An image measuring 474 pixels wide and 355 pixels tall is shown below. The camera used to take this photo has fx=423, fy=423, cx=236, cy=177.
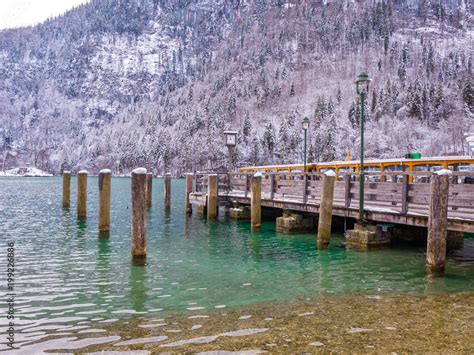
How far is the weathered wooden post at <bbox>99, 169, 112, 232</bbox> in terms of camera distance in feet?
58.9

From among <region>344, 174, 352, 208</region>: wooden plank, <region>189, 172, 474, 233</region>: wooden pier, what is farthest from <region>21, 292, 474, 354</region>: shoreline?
<region>344, 174, 352, 208</region>: wooden plank

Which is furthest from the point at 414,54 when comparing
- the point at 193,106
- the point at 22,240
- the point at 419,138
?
the point at 22,240

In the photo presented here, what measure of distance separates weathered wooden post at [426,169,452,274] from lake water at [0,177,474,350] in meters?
0.59

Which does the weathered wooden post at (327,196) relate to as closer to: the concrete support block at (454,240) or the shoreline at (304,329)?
the concrete support block at (454,240)

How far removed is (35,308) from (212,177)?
50.3ft

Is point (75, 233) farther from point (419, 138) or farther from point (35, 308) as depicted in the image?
point (419, 138)

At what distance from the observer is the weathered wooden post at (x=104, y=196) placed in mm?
17938

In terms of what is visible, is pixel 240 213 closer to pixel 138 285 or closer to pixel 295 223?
pixel 295 223

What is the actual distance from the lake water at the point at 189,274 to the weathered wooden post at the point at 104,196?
29.9 inches

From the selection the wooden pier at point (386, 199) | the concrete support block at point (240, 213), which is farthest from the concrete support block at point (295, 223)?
the concrete support block at point (240, 213)

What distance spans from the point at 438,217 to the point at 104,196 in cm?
1302

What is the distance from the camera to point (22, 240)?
18.4 m

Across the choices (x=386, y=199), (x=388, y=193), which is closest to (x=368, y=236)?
(x=386, y=199)

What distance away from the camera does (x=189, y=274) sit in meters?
12.1
